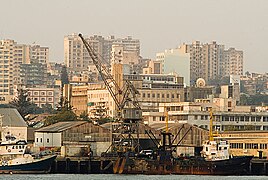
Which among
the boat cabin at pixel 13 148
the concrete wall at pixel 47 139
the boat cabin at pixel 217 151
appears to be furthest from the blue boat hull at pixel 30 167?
the boat cabin at pixel 217 151

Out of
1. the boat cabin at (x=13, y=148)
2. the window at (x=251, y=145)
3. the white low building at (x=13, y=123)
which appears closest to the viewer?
the boat cabin at (x=13, y=148)

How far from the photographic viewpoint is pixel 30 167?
108 meters

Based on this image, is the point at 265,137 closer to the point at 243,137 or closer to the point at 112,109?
the point at 243,137

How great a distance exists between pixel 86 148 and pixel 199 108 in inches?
1357

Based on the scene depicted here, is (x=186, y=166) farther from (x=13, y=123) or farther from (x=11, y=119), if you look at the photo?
(x=11, y=119)

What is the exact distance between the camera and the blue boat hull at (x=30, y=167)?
108 metres

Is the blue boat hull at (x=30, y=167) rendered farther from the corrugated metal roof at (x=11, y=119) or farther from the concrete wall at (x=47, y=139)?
the corrugated metal roof at (x=11, y=119)

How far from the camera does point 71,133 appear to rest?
120m

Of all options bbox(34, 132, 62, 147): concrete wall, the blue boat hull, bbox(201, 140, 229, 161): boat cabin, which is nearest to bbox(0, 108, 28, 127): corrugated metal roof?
bbox(34, 132, 62, 147): concrete wall

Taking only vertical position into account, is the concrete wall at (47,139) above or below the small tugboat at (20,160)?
above

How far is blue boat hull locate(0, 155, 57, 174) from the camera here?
10750 centimetres

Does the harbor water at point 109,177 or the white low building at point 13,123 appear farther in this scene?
the white low building at point 13,123

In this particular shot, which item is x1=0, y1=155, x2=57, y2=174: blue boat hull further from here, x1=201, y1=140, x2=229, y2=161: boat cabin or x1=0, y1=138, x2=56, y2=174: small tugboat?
x1=201, y1=140, x2=229, y2=161: boat cabin

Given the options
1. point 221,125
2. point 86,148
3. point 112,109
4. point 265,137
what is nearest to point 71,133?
point 86,148
